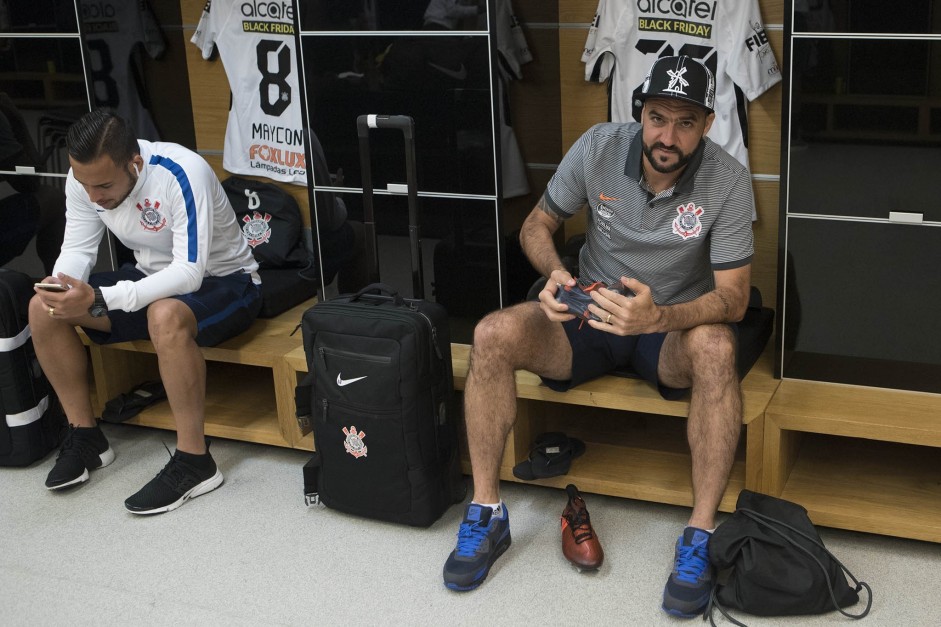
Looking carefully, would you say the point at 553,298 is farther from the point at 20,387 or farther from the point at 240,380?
the point at 20,387

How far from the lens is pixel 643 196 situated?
8.44 ft

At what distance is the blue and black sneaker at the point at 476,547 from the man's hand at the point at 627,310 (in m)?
0.54

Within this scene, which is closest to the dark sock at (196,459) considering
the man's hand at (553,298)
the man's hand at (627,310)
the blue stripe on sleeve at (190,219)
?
the blue stripe on sleeve at (190,219)

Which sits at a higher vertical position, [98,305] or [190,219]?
[190,219]

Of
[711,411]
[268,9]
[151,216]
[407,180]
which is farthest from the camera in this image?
[268,9]

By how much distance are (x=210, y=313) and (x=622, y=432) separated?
1194 millimetres

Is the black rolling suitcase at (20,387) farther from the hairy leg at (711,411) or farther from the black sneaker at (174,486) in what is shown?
the hairy leg at (711,411)

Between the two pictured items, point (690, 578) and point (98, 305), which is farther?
point (98, 305)

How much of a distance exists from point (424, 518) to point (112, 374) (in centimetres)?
125

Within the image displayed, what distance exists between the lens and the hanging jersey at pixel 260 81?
356 centimetres

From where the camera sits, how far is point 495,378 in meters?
2.56

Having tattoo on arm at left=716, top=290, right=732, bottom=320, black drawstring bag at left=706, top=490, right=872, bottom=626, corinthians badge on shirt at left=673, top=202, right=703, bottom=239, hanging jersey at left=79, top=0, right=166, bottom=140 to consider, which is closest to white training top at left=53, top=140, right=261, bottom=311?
hanging jersey at left=79, top=0, right=166, bottom=140

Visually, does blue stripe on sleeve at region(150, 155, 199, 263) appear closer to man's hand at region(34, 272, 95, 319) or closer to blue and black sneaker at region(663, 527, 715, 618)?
man's hand at region(34, 272, 95, 319)

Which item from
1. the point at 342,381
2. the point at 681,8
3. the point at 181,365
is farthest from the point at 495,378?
the point at 681,8
